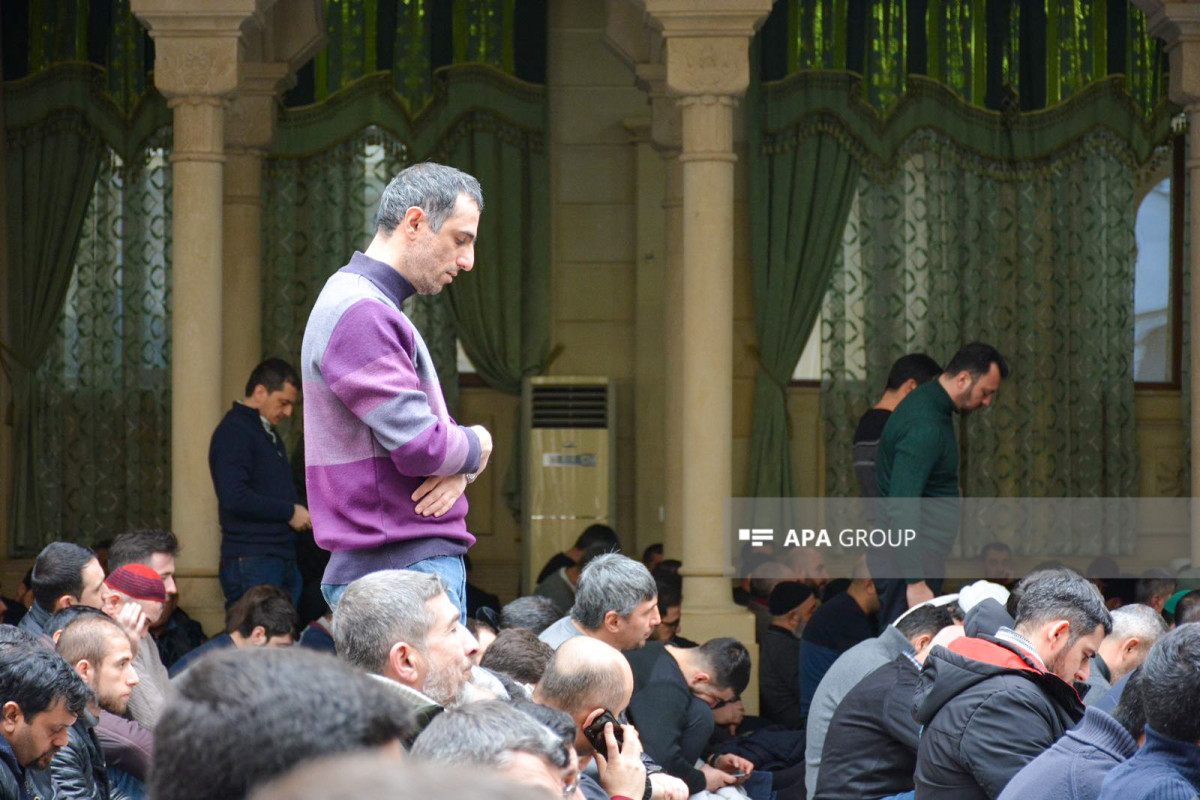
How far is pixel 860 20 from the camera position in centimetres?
1003

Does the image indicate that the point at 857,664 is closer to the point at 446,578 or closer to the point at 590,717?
the point at 590,717

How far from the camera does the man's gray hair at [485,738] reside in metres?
2.09

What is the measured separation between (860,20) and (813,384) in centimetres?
223

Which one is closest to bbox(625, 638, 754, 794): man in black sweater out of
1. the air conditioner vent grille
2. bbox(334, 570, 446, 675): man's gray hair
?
bbox(334, 570, 446, 675): man's gray hair

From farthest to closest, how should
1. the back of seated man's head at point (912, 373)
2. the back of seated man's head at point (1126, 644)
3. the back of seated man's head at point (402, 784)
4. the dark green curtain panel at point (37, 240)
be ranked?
the dark green curtain panel at point (37, 240), the back of seated man's head at point (912, 373), the back of seated man's head at point (1126, 644), the back of seated man's head at point (402, 784)

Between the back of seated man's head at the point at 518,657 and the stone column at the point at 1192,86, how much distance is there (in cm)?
416

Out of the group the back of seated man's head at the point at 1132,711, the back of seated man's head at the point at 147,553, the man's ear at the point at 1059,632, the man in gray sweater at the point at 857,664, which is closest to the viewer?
the back of seated man's head at the point at 1132,711

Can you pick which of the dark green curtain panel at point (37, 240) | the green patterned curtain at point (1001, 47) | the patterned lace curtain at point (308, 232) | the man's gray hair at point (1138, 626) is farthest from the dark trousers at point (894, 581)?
the dark green curtain panel at point (37, 240)

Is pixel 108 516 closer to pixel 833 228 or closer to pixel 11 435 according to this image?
pixel 11 435

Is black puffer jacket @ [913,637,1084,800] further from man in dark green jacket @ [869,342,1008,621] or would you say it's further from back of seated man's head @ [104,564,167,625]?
back of seated man's head @ [104,564,167,625]

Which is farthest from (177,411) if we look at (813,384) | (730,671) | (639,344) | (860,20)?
(860,20)

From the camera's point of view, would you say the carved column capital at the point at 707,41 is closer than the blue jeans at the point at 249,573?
No

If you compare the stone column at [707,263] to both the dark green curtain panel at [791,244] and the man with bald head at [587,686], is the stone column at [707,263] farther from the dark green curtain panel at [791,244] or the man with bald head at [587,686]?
the man with bald head at [587,686]

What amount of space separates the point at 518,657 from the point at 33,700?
119 centimetres
